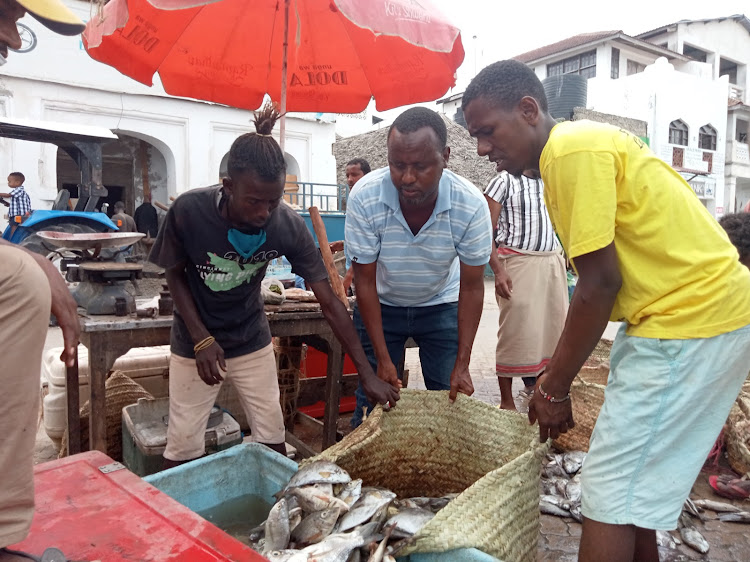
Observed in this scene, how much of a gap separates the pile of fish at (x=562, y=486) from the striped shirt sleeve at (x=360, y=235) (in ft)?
4.50

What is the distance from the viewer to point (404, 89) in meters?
3.68

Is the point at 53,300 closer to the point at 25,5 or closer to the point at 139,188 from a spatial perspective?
the point at 25,5

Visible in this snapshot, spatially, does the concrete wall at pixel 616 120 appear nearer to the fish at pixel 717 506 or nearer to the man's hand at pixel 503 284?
the man's hand at pixel 503 284

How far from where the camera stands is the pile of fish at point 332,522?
1.49m

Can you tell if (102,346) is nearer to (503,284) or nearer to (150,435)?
(150,435)

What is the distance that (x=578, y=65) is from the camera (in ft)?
75.6

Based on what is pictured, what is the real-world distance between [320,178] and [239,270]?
1139 cm

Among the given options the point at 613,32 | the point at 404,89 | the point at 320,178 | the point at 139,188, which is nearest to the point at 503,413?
the point at 404,89

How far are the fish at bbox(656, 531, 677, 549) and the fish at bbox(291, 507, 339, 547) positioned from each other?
65.4 inches

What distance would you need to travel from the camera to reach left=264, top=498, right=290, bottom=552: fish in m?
1.59

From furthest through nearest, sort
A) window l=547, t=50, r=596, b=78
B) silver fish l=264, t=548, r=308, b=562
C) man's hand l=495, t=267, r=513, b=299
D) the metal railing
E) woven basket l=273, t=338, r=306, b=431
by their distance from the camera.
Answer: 1. window l=547, t=50, r=596, b=78
2. the metal railing
3. man's hand l=495, t=267, r=513, b=299
4. woven basket l=273, t=338, r=306, b=431
5. silver fish l=264, t=548, r=308, b=562

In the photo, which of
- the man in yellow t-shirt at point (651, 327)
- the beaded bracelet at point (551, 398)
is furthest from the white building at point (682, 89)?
the beaded bracelet at point (551, 398)

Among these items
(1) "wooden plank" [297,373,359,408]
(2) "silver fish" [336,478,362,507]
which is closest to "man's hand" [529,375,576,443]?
(2) "silver fish" [336,478,362,507]

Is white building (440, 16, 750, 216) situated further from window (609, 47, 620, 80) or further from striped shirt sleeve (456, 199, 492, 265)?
striped shirt sleeve (456, 199, 492, 265)
